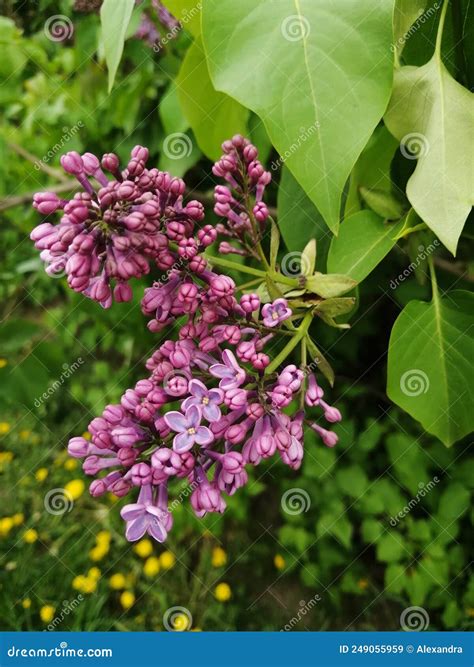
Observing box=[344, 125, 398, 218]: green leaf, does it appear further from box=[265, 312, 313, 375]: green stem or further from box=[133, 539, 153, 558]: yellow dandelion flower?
box=[133, 539, 153, 558]: yellow dandelion flower

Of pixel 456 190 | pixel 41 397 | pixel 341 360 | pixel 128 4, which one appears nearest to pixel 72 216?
pixel 128 4

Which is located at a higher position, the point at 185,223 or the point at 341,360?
the point at 185,223

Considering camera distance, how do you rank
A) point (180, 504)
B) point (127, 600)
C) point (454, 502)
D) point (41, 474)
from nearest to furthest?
point (454, 502) → point (180, 504) → point (127, 600) → point (41, 474)

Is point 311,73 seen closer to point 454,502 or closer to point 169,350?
point 169,350

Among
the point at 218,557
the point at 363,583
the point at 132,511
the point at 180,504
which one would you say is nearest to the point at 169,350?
the point at 132,511

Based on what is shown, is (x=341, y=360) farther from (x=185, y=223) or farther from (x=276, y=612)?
(x=185, y=223)

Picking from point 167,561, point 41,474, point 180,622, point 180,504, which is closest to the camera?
point 180,504

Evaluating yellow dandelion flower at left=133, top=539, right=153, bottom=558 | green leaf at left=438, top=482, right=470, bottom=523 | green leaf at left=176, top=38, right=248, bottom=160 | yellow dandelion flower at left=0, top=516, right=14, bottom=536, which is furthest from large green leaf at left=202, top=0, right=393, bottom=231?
yellow dandelion flower at left=0, top=516, right=14, bottom=536
